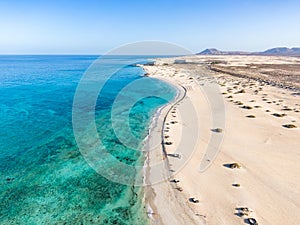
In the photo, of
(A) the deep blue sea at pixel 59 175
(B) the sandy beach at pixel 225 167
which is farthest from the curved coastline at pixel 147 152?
(A) the deep blue sea at pixel 59 175

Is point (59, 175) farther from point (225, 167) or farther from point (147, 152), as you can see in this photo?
point (225, 167)

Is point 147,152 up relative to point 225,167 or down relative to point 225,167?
down

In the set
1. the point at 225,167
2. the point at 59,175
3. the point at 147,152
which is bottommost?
the point at 59,175

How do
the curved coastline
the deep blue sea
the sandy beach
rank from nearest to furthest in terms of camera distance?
the sandy beach → the curved coastline → the deep blue sea

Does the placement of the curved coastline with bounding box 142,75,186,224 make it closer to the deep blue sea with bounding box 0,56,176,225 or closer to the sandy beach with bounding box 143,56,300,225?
the sandy beach with bounding box 143,56,300,225

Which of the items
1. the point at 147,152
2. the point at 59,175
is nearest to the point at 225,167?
the point at 147,152

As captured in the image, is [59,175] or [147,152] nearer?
[59,175]

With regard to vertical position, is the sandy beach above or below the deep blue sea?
above

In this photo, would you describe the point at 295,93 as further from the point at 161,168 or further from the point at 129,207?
the point at 129,207

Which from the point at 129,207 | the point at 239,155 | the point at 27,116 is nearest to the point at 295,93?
the point at 239,155

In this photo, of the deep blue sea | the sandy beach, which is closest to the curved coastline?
the sandy beach

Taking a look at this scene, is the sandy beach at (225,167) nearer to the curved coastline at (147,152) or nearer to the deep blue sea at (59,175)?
the curved coastline at (147,152)
